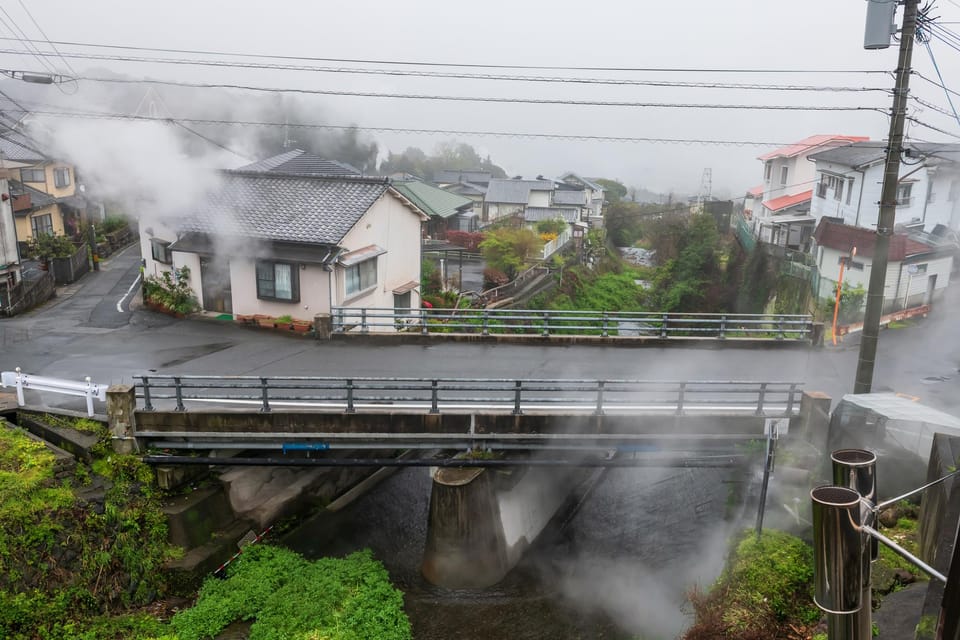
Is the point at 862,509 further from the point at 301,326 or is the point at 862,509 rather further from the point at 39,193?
the point at 39,193

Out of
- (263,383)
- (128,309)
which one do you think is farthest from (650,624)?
(128,309)

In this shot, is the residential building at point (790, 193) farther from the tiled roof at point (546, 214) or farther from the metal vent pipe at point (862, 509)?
the metal vent pipe at point (862, 509)

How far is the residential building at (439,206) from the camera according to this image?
37.4 metres

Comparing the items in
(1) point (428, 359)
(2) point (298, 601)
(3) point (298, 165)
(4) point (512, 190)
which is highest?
(3) point (298, 165)

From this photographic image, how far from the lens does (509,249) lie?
43.2 metres

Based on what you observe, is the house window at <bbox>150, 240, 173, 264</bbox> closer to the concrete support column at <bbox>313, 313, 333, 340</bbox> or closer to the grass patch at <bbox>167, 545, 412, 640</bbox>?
the concrete support column at <bbox>313, 313, 333, 340</bbox>

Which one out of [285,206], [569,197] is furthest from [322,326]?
[569,197]

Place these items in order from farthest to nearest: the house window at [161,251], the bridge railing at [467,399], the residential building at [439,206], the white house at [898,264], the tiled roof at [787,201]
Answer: the tiled roof at [787,201] < the residential building at [439,206] < the white house at [898,264] < the house window at [161,251] < the bridge railing at [467,399]

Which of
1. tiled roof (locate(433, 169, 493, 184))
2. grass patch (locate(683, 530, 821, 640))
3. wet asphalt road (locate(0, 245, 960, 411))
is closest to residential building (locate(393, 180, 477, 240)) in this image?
wet asphalt road (locate(0, 245, 960, 411))

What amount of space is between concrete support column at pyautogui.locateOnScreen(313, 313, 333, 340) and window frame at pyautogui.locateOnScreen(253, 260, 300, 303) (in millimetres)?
2329

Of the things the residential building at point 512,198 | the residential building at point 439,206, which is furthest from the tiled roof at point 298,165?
the residential building at point 512,198

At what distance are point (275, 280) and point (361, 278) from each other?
2978 mm

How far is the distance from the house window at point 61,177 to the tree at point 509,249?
2548 cm

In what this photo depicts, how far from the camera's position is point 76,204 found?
41.9 meters
